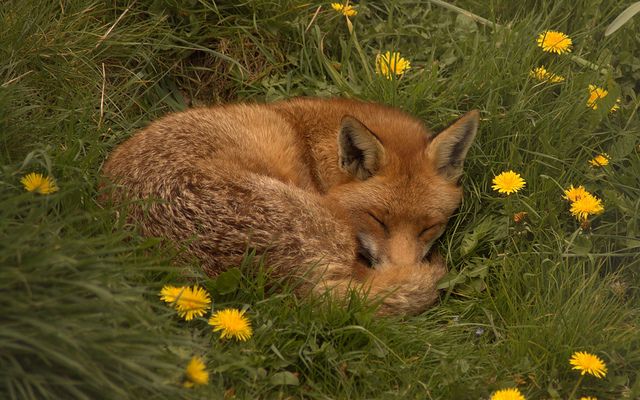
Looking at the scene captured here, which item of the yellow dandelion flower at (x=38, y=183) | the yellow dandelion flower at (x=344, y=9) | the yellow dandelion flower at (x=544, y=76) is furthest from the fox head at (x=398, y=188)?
the yellow dandelion flower at (x=38, y=183)

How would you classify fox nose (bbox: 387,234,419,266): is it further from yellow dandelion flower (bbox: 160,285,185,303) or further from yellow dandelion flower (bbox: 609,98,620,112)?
yellow dandelion flower (bbox: 609,98,620,112)

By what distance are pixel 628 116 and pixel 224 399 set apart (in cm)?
304

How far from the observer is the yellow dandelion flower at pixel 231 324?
339cm

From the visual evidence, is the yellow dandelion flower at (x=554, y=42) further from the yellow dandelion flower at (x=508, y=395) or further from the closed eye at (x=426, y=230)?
the yellow dandelion flower at (x=508, y=395)

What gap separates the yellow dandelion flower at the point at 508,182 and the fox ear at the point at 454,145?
0.74 feet

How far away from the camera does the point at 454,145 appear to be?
4.47 m

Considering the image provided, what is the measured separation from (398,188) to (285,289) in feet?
3.22

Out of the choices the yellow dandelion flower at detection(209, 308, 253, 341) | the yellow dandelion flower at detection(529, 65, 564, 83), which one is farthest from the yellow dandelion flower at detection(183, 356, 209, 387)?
the yellow dandelion flower at detection(529, 65, 564, 83)

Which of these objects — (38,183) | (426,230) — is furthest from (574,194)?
(38,183)

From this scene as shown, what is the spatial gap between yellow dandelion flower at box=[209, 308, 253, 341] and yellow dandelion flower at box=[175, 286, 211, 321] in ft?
0.22

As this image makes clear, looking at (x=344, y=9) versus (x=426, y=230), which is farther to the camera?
(x=344, y=9)

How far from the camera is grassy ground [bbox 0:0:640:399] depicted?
9.66 ft

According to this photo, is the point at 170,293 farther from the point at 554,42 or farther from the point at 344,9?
the point at 554,42

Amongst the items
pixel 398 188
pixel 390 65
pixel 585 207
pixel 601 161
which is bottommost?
pixel 398 188
